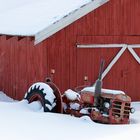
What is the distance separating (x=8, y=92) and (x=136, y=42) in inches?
168

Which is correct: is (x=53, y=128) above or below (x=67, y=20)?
below

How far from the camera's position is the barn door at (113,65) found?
12.9m

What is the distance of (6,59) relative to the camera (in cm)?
1432

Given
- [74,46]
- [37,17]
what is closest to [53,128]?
[74,46]

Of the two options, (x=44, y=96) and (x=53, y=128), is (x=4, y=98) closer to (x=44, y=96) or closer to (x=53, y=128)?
(x=44, y=96)

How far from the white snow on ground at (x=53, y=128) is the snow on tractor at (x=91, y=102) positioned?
29cm

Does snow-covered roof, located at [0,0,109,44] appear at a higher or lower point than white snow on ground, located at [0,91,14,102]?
higher

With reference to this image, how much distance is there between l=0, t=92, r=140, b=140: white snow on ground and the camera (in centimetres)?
765

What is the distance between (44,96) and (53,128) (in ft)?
6.21

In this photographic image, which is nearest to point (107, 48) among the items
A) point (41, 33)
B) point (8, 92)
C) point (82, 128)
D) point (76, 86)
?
point (76, 86)

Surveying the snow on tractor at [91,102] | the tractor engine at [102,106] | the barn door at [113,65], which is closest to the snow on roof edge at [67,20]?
the barn door at [113,65]

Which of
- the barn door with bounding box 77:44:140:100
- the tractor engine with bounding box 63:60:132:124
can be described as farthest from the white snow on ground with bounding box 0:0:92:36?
the tractor engine with bounding box 63:60:132:124

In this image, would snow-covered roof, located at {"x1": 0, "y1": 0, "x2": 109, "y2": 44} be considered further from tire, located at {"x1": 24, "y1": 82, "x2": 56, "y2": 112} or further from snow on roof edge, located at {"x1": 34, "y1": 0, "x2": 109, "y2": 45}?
tire, located at {"x1": 24, "y1": 82, "x2": 56, "y2": 112}

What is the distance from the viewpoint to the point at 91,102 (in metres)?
9.74
